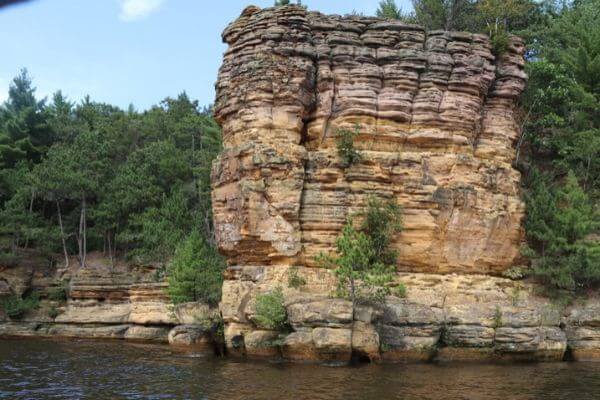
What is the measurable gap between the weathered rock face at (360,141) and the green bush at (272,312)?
338 cm

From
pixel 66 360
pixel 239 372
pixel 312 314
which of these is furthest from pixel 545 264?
pixel 66 360

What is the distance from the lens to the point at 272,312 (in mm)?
25219

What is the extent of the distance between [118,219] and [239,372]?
1069 inches

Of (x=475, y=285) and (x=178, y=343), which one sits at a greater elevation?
(x=475, y=285)

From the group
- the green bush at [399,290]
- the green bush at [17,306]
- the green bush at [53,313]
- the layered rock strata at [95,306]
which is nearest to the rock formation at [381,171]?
the green bush at [399,290]

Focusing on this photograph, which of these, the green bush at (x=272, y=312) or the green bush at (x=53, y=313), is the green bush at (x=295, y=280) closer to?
the green bush at (x=272, y=312)

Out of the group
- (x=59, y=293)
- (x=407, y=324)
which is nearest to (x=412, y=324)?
(x=407, y=324)

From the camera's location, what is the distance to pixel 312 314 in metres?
24.5

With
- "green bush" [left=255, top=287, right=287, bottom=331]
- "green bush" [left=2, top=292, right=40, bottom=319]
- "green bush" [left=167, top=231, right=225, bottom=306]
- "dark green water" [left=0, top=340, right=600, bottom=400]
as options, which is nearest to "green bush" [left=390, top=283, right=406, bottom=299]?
"dark green water" [left=0, top=340, right=600, bottom=400]

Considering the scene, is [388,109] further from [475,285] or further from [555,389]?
[555,389]

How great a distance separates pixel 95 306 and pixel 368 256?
22687 millimetres

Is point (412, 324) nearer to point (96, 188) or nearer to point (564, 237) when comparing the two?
point (564, 237)

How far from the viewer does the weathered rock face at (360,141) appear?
1149 inches

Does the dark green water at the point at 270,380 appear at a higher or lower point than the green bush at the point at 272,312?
lower
